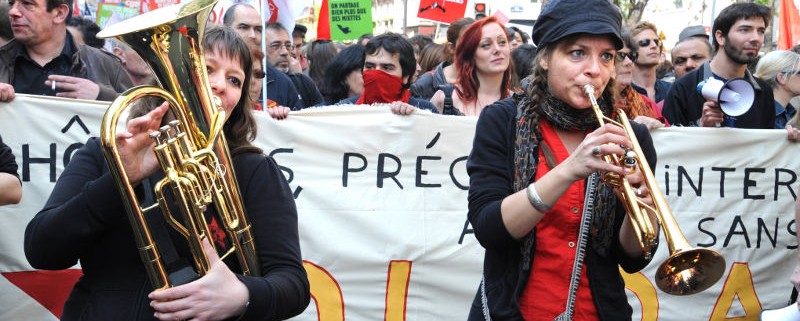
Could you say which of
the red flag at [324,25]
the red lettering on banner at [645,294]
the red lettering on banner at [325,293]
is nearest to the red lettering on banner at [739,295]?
the red lettering on banner at [645,294]

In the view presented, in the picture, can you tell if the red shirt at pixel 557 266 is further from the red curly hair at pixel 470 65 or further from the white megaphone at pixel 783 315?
the red curly hair at pixel 470 65

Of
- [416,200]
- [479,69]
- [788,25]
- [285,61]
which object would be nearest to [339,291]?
[416,200]

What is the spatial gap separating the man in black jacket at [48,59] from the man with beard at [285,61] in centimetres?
229

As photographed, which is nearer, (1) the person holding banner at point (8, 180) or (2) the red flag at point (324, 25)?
(1) the person holding banner at point (8, 180)

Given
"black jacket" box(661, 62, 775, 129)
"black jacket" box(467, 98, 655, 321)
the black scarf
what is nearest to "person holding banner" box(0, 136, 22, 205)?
"black jacket" box(467, 98, 655, 321)

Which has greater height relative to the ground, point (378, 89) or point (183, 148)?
point (183, 148)

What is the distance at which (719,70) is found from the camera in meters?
6.33

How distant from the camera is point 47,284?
4707mm

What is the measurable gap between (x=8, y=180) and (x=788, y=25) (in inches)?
376

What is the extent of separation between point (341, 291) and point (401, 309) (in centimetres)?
35

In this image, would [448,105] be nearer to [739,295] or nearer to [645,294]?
[645,294]

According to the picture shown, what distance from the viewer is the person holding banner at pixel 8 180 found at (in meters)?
3.59

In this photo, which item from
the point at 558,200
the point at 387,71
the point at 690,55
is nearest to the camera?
the point at 558,200

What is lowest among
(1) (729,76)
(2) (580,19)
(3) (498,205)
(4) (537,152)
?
(1) (729,76)
